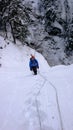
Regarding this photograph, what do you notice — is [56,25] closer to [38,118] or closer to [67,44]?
[67,44]

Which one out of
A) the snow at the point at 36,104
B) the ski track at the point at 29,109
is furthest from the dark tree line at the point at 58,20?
the ski track at the point at 29,109

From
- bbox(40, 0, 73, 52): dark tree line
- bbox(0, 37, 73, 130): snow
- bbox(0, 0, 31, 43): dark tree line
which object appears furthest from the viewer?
bbox(40, 0, 73, 52): dark tree line

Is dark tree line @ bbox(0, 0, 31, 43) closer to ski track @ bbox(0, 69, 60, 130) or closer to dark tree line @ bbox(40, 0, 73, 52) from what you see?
dark tree line @ bbox(40, 0, 73, 52)

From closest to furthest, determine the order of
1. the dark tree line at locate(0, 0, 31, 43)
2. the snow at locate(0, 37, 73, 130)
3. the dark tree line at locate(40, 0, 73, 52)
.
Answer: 1. the snow at locate(0, 37, 73, 130)
2. the dark tree line at locate(0, 0, 31, 43)
3. the dark tree line at locate(40, 0, 73, 52)

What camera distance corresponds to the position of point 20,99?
10125 millimetres

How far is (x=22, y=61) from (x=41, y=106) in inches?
545

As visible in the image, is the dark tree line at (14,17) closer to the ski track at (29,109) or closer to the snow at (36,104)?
the snow at (36,104)

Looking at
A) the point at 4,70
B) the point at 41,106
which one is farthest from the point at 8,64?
the point at 41,106

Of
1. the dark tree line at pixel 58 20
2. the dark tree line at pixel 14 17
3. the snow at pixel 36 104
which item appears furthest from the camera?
the dark tree line at pixel 58 20

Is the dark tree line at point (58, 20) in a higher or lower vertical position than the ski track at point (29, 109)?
lower

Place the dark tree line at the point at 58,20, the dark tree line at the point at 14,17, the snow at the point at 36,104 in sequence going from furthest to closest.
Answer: the dark tree line at the point at 58,20, the dark tree line at the point at 14,17, the snow at the point at 36,104

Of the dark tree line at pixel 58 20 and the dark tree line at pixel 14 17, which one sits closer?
the dark tree line at pixel 14 17

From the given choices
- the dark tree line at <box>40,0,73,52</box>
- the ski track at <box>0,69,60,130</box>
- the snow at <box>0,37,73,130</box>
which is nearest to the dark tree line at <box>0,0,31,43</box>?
the dark tree line at <box>40,0,73,52</box>

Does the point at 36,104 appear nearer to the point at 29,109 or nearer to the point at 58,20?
the point at 29,109
